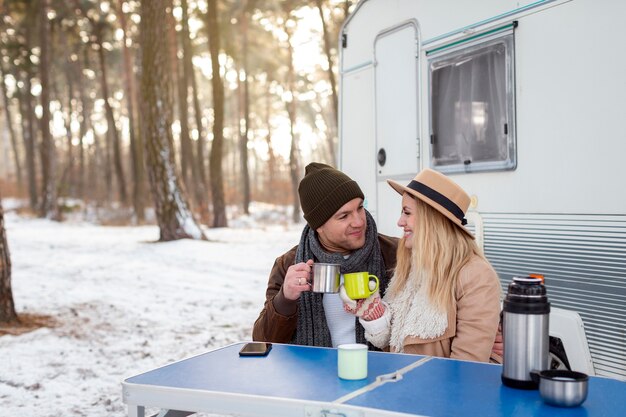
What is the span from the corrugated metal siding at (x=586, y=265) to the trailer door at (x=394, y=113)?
1180 millimetres

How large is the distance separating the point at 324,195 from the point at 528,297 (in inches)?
54.9

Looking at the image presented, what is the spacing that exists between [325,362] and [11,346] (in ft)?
14.3

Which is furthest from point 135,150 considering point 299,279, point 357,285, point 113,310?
point 357,285

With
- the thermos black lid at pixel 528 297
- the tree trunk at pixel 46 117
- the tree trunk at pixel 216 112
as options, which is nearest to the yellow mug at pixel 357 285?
the thermos black lid at pixel 528 297

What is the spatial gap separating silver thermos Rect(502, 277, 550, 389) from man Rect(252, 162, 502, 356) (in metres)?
1.18

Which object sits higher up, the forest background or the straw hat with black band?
the forest background

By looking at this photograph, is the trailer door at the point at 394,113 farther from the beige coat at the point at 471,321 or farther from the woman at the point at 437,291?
the beige coat at the point at 471,321

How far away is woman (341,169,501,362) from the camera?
107 inches

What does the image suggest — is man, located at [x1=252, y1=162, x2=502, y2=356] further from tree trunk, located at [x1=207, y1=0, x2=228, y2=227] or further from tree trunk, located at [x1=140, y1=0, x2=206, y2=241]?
tree trunk, located at [x1=207, y1=0, x2=228, y2=227]

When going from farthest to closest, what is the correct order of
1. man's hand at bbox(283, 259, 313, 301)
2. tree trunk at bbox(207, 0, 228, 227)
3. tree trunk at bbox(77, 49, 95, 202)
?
tree trunk at bbox(77, 49, 95, 202)
tree trunk at bbox(207, 0, 228, 227)
man's hand at bbox(283, 259, 313, 301)

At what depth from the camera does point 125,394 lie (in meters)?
2.38

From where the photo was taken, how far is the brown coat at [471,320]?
106 inches

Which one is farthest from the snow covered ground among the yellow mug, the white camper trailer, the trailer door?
the yellow mug

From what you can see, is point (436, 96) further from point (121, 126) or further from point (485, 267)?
point (121, 126)
